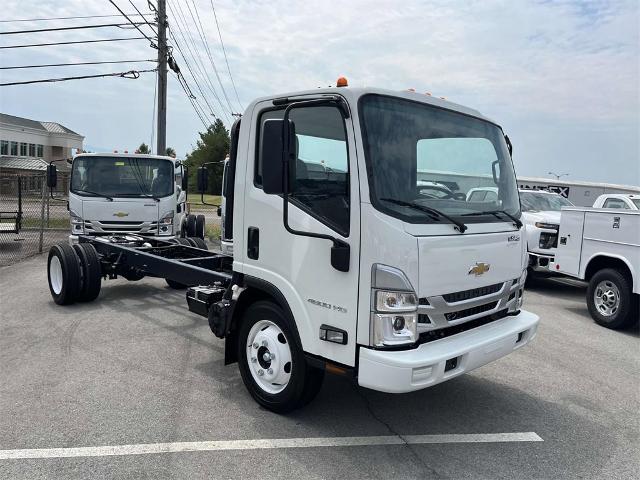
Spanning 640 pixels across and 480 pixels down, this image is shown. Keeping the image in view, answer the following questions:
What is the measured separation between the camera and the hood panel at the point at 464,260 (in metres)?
3.33

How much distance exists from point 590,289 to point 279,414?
5.89 meters

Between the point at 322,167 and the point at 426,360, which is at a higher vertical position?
the point at 322,167

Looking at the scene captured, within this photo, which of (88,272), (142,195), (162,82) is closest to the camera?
(88,272)

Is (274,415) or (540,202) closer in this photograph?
(274,415)

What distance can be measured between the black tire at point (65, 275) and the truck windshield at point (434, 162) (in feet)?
18.6

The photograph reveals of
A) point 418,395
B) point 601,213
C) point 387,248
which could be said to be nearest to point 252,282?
point 387,248

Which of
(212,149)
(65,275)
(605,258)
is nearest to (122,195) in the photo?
(65,275)

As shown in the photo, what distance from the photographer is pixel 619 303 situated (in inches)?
289

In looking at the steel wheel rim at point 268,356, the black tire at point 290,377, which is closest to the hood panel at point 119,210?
the black tire at point 290,377

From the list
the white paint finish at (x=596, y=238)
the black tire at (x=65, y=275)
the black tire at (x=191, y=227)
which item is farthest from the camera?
the black tire at (x=191, y=227)

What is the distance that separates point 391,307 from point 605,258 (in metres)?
5.94

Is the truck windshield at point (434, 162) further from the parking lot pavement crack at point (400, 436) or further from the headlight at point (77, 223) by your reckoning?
the headlight at point (77, 223)

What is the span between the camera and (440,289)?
11.3 ft

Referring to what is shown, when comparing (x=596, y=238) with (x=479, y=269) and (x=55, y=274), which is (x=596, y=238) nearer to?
(x=479, y=269)
